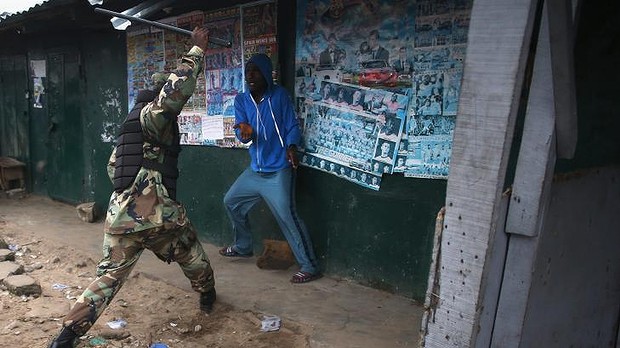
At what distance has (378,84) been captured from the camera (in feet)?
13.1

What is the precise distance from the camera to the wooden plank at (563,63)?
1514 millimetres

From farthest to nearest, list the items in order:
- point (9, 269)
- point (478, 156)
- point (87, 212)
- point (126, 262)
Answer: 1. point (87, 212)
2. point (9, 269)
3. point (126, 262)
4. point (478, 156)

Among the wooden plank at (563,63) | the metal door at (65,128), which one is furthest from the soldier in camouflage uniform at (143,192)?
the metal door at (65,128)

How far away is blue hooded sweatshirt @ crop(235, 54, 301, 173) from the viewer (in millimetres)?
4410

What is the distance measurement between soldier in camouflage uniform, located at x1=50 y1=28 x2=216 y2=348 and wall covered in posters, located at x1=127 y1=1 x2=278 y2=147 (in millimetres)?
1556

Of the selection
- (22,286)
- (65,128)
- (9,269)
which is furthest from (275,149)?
(65,128)

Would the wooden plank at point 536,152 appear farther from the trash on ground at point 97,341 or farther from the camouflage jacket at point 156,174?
the trash on ground at point 97,341

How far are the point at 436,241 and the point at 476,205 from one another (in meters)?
0.19

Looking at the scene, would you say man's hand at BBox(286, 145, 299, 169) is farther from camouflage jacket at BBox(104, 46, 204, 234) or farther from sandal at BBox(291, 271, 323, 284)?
camouflage jacket at BBox(104, 46, 204, 234)

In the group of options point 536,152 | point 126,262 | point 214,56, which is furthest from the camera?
point 214,56

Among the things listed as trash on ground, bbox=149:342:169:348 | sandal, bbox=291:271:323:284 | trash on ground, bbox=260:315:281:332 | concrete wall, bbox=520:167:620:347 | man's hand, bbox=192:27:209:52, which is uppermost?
man's hand, bbox=192:27:209:52

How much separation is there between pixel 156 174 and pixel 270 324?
4.41 feet

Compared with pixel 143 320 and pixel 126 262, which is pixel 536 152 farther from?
pixel 143 320

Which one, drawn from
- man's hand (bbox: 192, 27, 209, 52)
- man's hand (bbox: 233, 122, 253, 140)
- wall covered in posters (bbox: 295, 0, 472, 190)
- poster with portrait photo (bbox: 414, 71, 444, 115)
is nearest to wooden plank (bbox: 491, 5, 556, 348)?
wall covered in posters (bbox: 295, 0, 472, 190)
